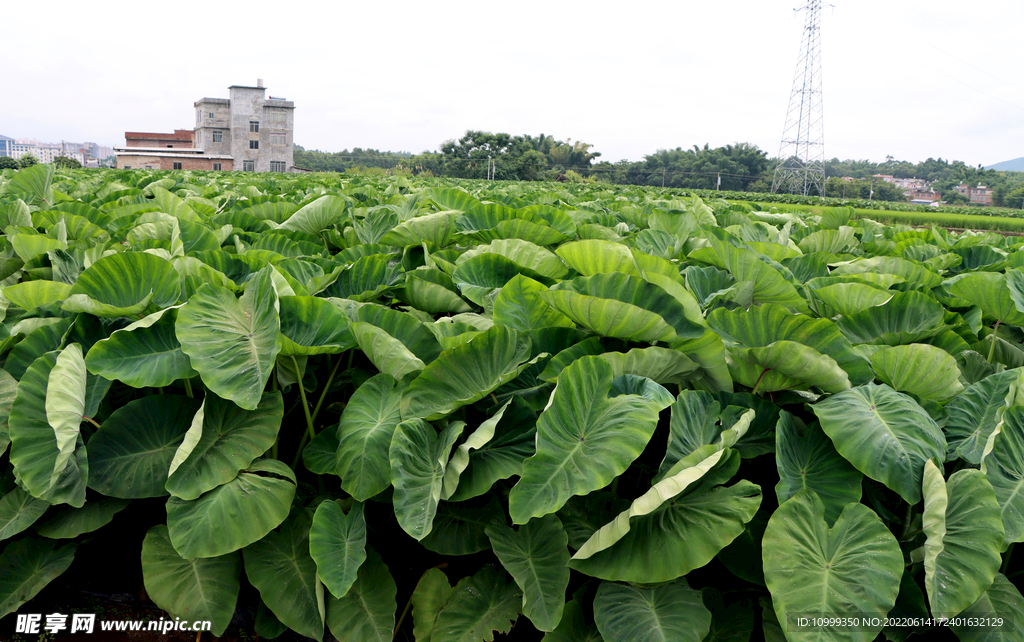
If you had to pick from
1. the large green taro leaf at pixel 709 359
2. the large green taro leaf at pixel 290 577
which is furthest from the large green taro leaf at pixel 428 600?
the large green taro leaf at pixel 709 359

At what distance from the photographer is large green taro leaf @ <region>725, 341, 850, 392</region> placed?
33.2 inches

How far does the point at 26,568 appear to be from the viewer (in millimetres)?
1134

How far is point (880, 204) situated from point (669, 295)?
1577 inches

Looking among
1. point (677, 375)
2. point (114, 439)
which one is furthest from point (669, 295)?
point (114, 439)

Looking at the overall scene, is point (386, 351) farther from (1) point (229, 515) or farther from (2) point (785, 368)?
(2) point (785, 368)

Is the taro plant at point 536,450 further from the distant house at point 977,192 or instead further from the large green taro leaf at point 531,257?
the distant house at point 977,192

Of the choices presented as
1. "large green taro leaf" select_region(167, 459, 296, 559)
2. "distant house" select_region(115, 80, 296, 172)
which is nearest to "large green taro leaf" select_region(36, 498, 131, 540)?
"large green taro leaf" select_region(167, 459, 296, 559)

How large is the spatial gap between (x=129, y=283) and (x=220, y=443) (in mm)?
387

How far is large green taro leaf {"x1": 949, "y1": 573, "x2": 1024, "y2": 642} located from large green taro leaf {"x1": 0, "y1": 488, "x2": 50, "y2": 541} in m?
1.52

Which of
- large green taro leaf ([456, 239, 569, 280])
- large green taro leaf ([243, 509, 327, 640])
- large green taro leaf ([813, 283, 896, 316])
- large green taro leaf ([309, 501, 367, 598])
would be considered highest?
large green taro leaf ([456, 239, 569, 280])

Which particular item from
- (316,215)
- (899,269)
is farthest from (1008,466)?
(316,215)

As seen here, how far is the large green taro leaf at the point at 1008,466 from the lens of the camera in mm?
793

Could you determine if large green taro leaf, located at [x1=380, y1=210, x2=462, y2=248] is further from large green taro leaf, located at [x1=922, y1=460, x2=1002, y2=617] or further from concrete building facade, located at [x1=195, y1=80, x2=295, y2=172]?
concrete building facade, located at [x1=195, y1=80, x2=295, y2=172]

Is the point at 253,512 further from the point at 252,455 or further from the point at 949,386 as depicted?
the point at 949,386
